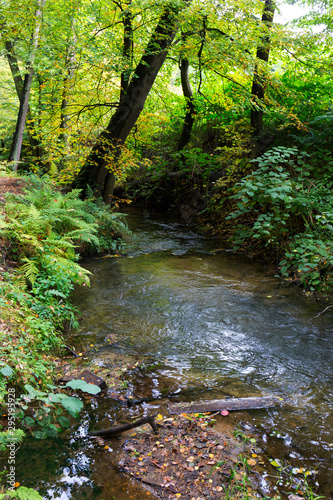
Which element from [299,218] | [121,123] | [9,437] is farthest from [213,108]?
[9,437]

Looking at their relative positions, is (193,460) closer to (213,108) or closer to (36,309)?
(36,309)

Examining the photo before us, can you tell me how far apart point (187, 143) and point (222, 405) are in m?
10.5

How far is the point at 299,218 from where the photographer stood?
7320mm

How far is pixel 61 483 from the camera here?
7.61ft

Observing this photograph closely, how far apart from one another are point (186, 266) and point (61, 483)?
5.46m

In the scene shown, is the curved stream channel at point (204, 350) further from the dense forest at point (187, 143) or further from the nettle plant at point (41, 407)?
the dense forest at point (187, 143)

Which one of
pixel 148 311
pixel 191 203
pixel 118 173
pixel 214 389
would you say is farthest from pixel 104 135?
pixel 214 389

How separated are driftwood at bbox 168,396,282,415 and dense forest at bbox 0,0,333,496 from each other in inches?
53.8

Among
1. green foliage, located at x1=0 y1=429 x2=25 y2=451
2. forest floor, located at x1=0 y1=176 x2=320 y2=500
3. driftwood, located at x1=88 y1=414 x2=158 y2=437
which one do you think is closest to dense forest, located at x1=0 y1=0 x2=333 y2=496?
driftwood, located at x1=88 y1=414 x2=158 y2=437

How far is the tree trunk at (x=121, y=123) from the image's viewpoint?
27.7 feet

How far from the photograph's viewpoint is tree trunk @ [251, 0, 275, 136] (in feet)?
24.9

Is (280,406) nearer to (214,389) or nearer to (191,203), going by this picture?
(214,389)

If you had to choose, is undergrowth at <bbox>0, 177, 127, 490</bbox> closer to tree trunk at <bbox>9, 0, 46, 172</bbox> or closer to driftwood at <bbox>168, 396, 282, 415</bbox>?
driftwood at <bbox>168, 396, 282, 415</bbox>

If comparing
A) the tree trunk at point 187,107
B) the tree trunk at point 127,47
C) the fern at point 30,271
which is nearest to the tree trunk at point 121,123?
the tree trunk at point 127,47
